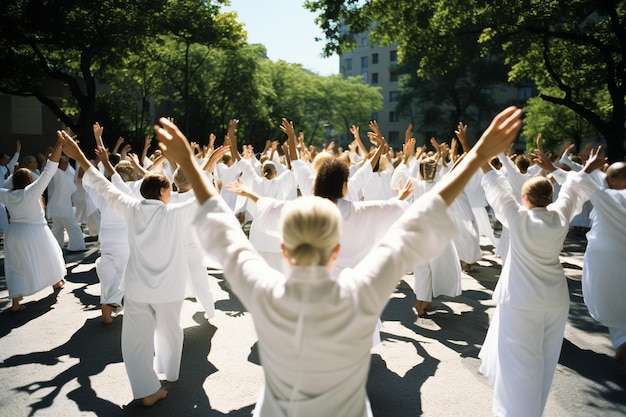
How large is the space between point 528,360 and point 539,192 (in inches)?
53.0

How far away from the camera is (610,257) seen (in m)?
6.01

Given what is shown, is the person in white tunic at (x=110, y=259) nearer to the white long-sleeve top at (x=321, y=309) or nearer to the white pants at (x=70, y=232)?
the white long-sleeve top at (x=321, y=309)

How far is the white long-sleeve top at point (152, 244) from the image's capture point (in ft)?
14.3

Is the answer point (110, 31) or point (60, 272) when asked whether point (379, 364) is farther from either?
point (110, 31)

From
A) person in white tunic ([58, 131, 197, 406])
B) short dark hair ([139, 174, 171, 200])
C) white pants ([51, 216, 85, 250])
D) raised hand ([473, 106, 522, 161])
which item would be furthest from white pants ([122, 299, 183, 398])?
white pants ([51, 216, 85, 250])

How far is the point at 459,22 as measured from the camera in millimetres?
16422

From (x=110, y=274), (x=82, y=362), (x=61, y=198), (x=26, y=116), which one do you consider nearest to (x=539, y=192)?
(x=82, y=362)

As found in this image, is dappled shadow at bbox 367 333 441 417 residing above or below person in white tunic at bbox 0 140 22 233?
below

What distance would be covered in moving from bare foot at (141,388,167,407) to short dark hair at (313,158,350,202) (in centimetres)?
243

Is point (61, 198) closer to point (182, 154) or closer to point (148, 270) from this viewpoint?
point (148, 270)

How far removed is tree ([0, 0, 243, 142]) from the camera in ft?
61.2

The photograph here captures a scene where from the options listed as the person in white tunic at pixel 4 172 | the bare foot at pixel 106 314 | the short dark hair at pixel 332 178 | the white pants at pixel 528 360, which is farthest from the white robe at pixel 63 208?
the white pants at pixel 528 360

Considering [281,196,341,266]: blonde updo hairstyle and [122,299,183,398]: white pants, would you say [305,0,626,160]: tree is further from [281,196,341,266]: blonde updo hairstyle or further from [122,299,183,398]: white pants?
[281,196,341,266]: blonde updo hairstyle

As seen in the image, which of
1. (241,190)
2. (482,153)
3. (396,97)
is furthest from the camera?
(396,97)
